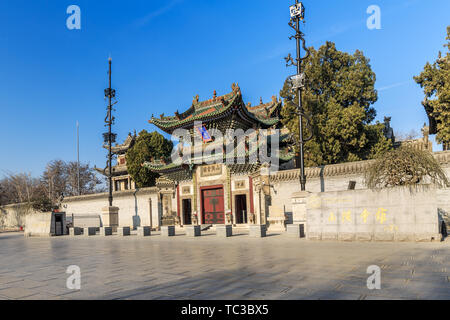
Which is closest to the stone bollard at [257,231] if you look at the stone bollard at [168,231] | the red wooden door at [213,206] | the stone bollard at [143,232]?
the stone bollard at [168,231]

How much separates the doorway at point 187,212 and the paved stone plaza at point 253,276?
16.8 m

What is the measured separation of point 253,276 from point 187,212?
822 inches

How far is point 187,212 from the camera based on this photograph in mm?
26922

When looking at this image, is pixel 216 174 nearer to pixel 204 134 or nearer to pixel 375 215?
pixel 204 134

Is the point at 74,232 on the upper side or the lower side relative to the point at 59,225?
lower

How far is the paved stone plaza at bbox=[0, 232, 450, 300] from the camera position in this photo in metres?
5.19

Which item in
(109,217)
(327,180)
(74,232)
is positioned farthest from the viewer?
(109,217)

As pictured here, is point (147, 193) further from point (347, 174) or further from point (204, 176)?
point (347, 174)

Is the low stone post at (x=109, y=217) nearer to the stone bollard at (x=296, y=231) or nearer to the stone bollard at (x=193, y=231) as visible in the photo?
the stone bollard at (x=193, y=231)

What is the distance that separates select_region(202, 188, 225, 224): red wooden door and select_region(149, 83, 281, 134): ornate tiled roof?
223 inches

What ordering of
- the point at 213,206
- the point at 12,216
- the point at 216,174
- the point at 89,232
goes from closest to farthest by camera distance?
the point at 89,232
the point at 216,174
the point at 213,206
the point at 12,216

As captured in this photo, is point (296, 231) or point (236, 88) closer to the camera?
point (296, 231)

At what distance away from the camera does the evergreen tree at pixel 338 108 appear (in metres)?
23.1

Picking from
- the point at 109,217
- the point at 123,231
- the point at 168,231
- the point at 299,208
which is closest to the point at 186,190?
the point at 109,217
